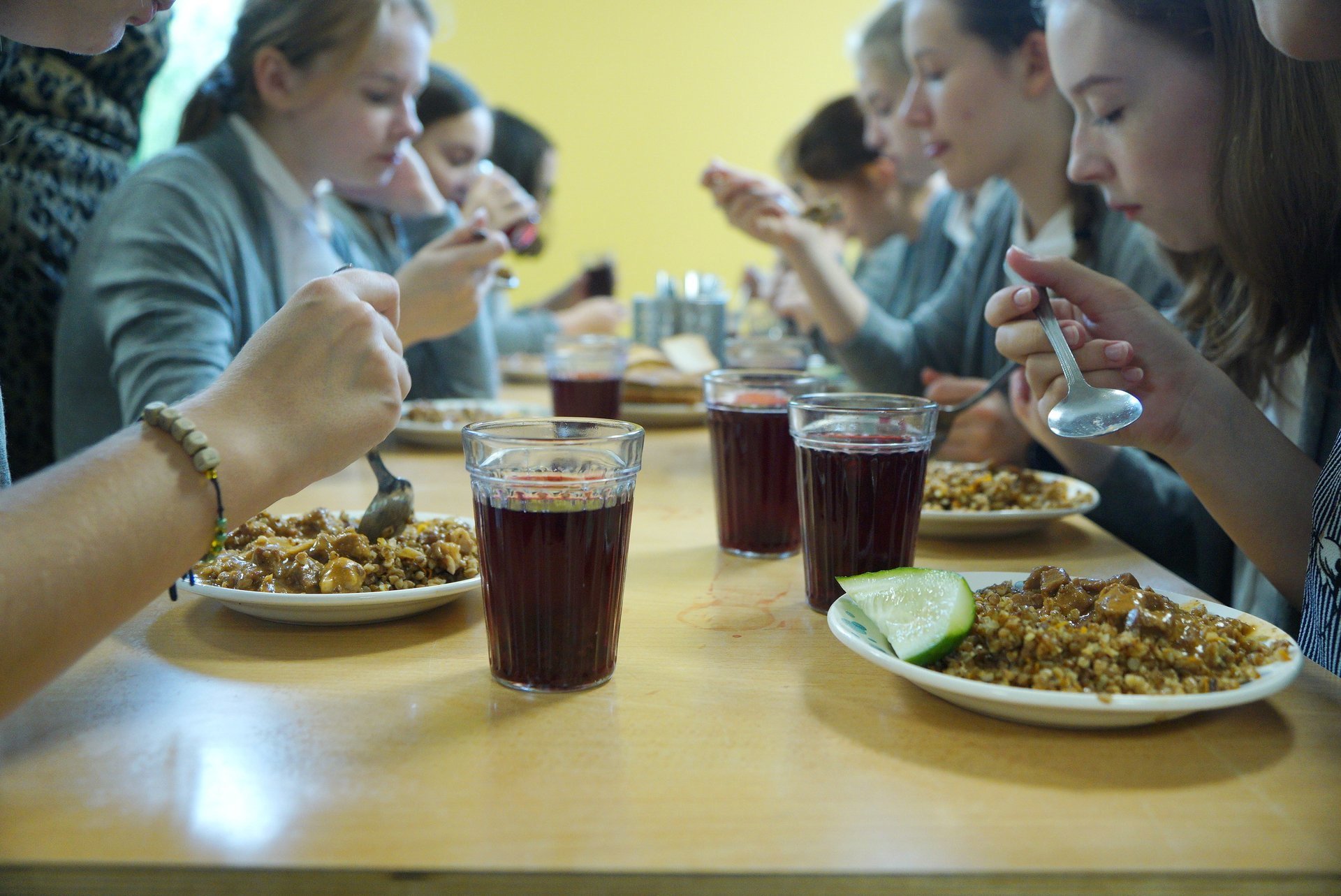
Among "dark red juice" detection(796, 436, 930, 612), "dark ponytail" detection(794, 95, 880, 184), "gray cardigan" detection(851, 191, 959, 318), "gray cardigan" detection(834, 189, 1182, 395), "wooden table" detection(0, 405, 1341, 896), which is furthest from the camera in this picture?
"dark ponytail" detection(794, 95, 880, 184)

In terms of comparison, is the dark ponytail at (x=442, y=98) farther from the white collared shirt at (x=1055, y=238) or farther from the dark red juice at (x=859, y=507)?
the dark red juice at (x=859, y=507)

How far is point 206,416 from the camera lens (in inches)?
29.5

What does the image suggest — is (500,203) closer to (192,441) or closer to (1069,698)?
(192,441)

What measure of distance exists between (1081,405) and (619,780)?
2.11ft

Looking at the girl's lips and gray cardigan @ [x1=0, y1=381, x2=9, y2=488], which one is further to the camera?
the girl's lips

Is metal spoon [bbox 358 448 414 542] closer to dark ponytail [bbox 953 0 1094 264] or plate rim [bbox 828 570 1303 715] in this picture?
plate rim [bbox 828 570 1303 715]

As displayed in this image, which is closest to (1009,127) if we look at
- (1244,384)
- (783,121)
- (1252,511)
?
(1244,384)

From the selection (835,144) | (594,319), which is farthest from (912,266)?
(594,319)

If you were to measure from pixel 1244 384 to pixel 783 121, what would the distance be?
5389mm

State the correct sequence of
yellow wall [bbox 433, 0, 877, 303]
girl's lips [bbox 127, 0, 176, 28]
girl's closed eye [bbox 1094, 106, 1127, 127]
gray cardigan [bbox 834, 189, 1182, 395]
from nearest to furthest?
girl's lips [bbox 127, 0, 176, 28] → girl's closed eye [bbox 1094, 106, 1127, 127] → gray cardigan [bbox 834, 189, 1182, 395] → yellow wall [bbox 433, 0, 877, 303]

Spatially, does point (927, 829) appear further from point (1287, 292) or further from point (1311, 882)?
point (1287, 292)

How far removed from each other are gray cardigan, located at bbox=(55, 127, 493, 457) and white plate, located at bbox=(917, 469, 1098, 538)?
43.0 inches

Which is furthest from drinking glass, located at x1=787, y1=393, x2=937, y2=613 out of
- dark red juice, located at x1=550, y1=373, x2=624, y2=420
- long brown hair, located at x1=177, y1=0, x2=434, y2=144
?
long brown hair, located at x1=177, y1=0, x2=434, y2=144

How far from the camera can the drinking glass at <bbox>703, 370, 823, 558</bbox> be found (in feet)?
3.77
